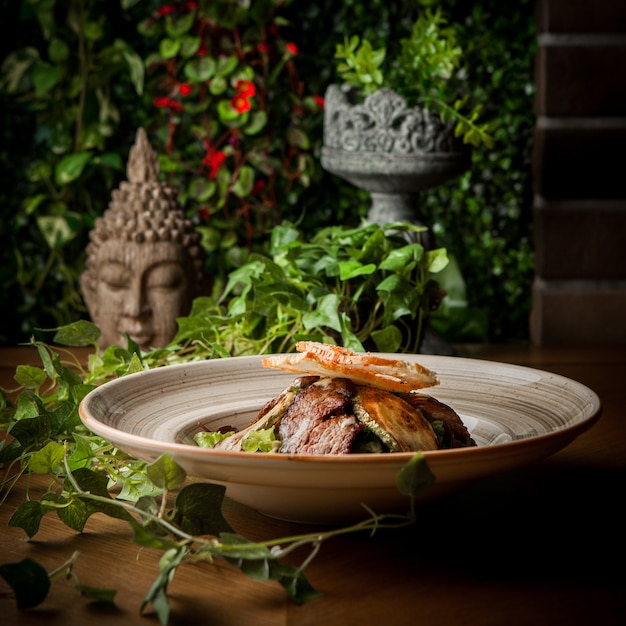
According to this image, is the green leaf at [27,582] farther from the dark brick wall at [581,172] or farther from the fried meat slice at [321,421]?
the dark brick wall at [581,172]

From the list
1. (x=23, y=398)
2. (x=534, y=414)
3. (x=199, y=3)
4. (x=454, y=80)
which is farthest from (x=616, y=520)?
(x=199, y=3)

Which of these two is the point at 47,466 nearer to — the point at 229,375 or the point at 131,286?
the point at 229,375

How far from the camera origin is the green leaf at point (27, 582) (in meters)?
0.58

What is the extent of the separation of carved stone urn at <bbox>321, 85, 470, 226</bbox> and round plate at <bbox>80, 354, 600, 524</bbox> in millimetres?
735

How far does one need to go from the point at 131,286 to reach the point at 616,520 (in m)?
0.91

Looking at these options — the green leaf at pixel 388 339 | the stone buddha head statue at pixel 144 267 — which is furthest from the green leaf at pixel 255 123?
the green leaf at pixel 388 339

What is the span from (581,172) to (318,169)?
66 centimetres

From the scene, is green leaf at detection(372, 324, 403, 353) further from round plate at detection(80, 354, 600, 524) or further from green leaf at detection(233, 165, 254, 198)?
green leaf at detection(233, 165, 254, 198)

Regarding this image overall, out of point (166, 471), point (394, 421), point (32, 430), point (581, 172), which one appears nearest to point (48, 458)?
point (32, 430)

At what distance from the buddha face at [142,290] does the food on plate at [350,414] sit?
2.49ft

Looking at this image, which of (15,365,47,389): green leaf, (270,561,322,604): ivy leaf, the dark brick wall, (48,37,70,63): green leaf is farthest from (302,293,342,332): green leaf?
(48,37,70,63): green leaf

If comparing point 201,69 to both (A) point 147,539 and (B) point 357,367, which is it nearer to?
(B) point 357,367

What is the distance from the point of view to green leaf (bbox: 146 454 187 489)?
0.62 meters

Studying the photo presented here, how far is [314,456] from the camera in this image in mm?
589
